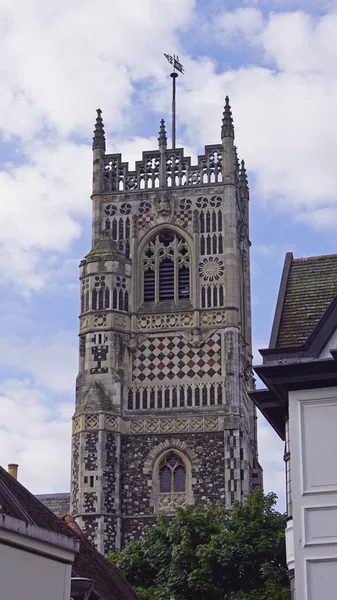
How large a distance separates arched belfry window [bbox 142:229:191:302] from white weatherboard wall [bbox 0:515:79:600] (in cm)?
3738

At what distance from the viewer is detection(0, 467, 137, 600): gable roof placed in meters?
21.5

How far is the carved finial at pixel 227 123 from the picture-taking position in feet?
201

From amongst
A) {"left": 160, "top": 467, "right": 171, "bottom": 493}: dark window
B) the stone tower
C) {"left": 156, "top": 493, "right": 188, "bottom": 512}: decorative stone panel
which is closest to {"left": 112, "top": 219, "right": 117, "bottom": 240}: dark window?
the stone tower

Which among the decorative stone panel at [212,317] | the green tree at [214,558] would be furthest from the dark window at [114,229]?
the green tree at [214,558]

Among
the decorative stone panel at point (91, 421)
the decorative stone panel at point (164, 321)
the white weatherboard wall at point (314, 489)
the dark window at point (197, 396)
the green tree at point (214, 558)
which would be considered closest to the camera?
the white weatherboard wall at point (314, 489)

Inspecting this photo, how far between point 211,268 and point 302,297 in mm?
32346

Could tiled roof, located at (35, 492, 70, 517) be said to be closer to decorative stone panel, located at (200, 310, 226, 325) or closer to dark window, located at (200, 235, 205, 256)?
decorative stone panel, located at (200, 310, 226, 325)

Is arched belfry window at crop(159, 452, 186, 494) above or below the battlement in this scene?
below

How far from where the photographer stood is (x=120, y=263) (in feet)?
191

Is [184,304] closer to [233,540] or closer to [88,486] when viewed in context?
[88,486]

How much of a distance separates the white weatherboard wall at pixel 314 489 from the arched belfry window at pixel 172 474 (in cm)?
3160

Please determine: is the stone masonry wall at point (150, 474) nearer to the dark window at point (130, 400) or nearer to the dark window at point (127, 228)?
the dark window at point (130, 400)

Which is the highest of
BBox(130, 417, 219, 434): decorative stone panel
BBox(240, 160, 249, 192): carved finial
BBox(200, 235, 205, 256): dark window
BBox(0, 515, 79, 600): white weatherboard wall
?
BBox(240, 160, 249, 192): carved finial

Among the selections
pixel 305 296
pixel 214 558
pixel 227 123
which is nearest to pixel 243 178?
pixel 227 123
